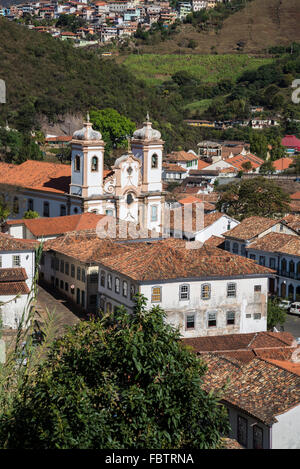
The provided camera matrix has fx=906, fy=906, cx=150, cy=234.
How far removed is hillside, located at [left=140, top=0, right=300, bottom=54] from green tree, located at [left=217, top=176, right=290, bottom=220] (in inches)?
4365

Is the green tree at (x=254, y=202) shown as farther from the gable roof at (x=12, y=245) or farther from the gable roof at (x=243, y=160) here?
the gable roof at (x=243, y=160)

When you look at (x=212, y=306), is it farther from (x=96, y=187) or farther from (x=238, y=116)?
(x=238, y=116)

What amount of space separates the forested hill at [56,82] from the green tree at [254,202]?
32.6 m

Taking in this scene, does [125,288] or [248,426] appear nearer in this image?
[248,426]

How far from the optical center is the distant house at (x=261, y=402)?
2019 centimetres

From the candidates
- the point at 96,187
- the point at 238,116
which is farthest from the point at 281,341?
the point at 238,116

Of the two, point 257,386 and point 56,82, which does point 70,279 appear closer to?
point 257,386

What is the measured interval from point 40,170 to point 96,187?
6.85 m

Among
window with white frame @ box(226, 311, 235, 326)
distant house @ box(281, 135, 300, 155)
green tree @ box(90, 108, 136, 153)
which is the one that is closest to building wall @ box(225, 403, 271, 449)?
window with white frame @ box(226, 311, 235, 326)

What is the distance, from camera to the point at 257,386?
2209 centimetres

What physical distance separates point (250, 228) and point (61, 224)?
1097 cm

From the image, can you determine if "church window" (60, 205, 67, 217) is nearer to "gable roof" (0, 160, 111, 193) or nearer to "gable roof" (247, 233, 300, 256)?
"gable roof" (0, 160, 111, 193)

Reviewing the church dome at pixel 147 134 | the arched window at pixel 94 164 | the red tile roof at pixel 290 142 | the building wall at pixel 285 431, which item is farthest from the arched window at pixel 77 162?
the red tile roof at pixel 290 142

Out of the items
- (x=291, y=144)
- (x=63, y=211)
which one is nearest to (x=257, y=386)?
(x=63, y=211)
